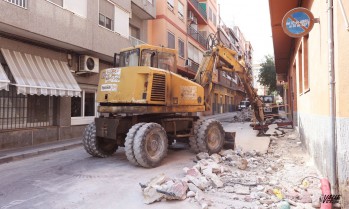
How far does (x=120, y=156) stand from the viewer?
8.27 metres

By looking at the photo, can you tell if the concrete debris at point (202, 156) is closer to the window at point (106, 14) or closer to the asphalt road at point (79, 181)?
the asphalt road at point (79, 181)

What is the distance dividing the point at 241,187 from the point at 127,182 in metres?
2.30

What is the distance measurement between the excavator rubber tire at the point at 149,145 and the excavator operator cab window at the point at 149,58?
70.1 inches

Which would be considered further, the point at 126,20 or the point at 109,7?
the point at 126,20

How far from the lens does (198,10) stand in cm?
2892

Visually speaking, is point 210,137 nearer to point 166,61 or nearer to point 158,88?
point 158,88

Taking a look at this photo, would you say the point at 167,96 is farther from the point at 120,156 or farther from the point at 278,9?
the point at 278,9

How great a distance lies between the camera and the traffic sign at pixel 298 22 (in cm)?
516

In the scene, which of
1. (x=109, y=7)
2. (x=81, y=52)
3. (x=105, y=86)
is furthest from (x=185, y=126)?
(x=109, y=7)

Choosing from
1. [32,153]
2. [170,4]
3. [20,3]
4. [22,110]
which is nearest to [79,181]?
[32,153]

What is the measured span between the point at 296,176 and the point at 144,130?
3.53 metres

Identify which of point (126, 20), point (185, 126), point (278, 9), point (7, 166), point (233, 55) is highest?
point (126, 20)

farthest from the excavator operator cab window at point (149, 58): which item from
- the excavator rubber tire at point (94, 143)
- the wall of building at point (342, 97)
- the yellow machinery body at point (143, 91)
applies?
the wall of building at point (342, 97)

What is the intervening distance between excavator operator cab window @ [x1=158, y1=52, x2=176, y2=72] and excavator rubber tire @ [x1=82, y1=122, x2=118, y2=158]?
2.67 m
